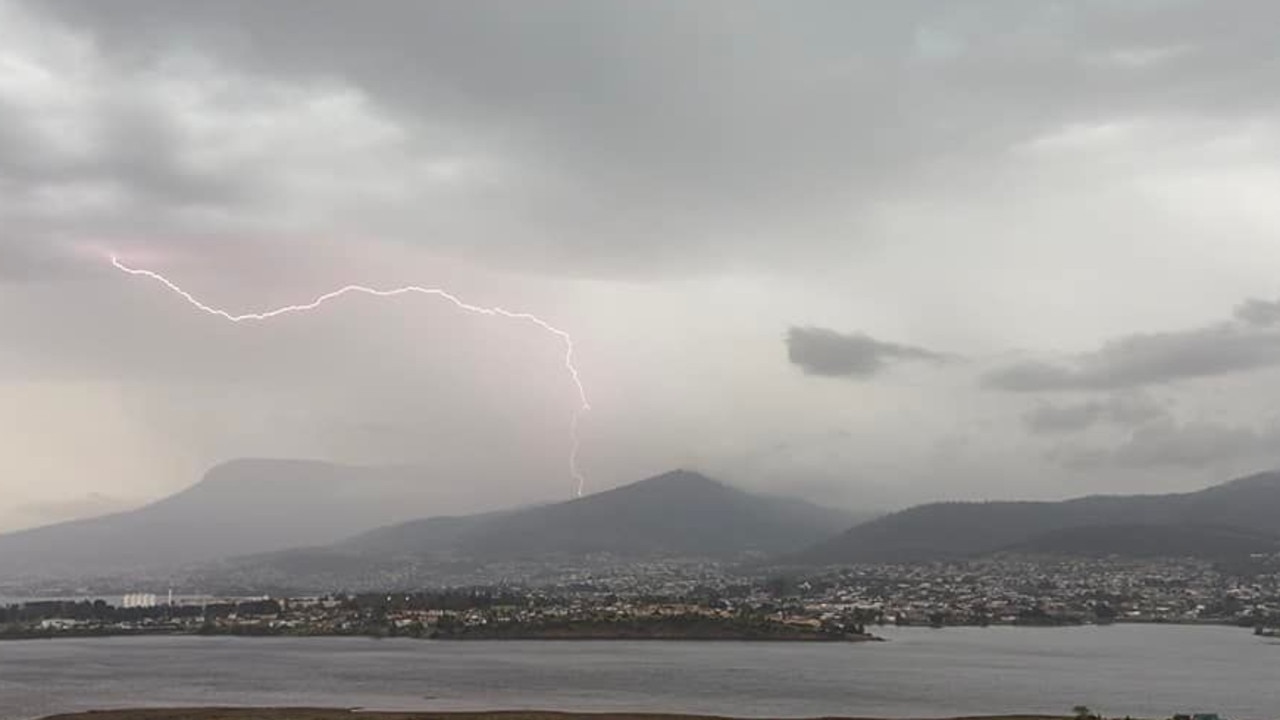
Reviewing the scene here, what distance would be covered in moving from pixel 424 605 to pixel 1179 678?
78.9 metres

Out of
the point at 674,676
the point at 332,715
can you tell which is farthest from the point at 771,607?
the point at 332,715

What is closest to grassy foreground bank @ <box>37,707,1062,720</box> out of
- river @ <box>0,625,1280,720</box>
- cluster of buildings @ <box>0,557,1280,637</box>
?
river @ <box>0,625,1280,720</box>

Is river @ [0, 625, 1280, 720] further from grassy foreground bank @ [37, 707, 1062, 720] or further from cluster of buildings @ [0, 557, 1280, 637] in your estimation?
cluster of buildings @ [0, 557, 1280, 637]

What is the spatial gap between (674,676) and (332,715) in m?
25.5

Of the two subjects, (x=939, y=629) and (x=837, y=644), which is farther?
(x=939, y=629)

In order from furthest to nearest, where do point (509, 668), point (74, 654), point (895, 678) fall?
point (74, 654), point (509, 668), point (895, 678)

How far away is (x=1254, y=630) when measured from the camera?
117 meters

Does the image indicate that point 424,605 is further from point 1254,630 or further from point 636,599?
point 1254,630

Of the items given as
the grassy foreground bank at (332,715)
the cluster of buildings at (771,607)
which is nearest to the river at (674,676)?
the grassy foreground bank at (332,715)

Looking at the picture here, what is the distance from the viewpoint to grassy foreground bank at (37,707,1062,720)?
4766cm

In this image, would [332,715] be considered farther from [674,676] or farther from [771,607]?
[771,607]

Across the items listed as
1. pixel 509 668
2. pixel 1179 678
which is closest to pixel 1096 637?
pixel 1179 678

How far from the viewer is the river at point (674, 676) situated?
56406 millimetres

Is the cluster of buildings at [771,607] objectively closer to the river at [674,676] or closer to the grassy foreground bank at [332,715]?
the river at [674,676]
